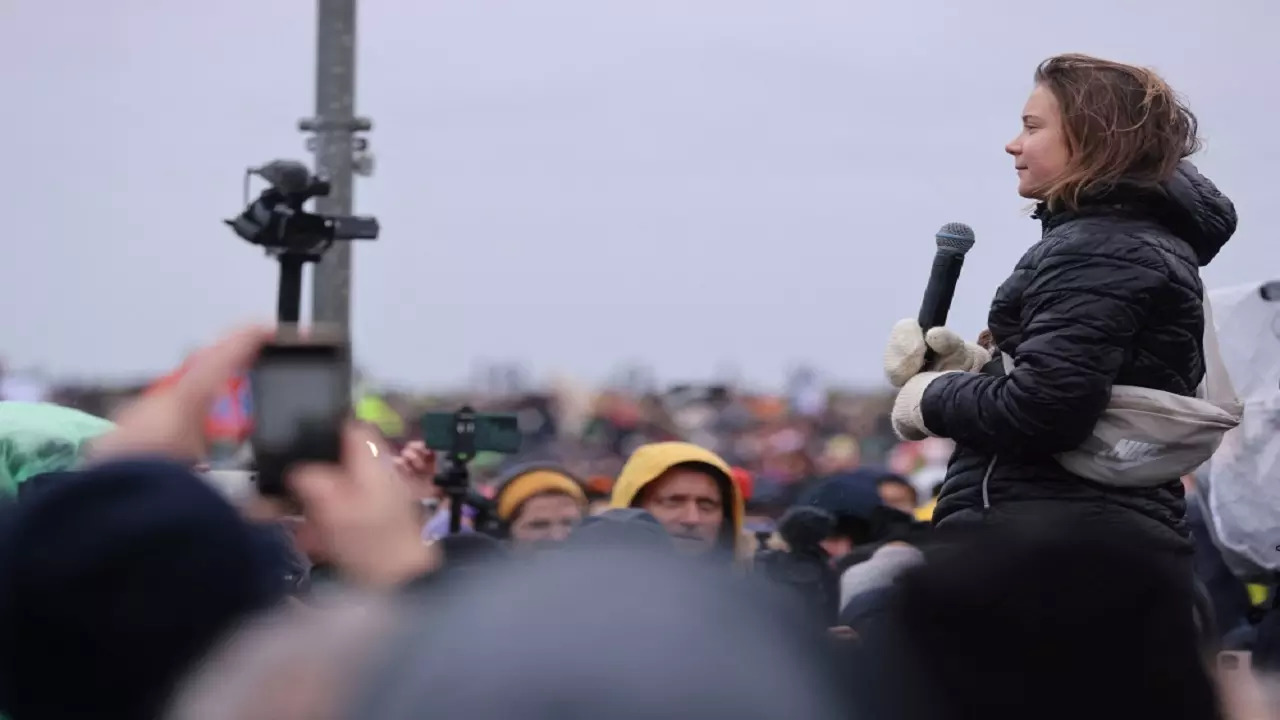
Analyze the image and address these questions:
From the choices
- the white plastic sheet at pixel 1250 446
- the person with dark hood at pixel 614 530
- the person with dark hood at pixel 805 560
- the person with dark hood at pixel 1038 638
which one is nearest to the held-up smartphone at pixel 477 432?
the person with dark hood at pixel 805 560

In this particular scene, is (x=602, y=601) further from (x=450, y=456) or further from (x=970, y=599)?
(x=450, y=456)

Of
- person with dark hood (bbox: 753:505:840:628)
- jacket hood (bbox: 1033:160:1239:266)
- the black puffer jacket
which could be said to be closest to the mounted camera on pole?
person with dark hood (bbox: 753:505:840:628)

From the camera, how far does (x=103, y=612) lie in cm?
164

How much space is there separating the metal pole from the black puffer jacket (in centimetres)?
501

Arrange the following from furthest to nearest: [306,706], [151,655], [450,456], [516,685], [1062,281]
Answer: [450,456], [1062,281], [151,655], [306,706], [516,685]

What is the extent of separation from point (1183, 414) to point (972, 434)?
33cm

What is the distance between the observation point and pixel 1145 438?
9.45 ft

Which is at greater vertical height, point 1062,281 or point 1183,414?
point 1062,281

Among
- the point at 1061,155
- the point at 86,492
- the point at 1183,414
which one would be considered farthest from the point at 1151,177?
the point at 86,492

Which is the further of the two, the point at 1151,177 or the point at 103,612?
the point at 1151,177

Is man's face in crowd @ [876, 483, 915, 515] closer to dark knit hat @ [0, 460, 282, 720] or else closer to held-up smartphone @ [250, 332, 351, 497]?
held-up smartphone @ [250, 332, 351, 497]

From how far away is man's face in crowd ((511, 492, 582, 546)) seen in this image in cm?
607

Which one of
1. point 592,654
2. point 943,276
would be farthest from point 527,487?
point 592,654

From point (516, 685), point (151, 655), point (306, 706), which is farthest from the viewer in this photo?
point (151, 655)
